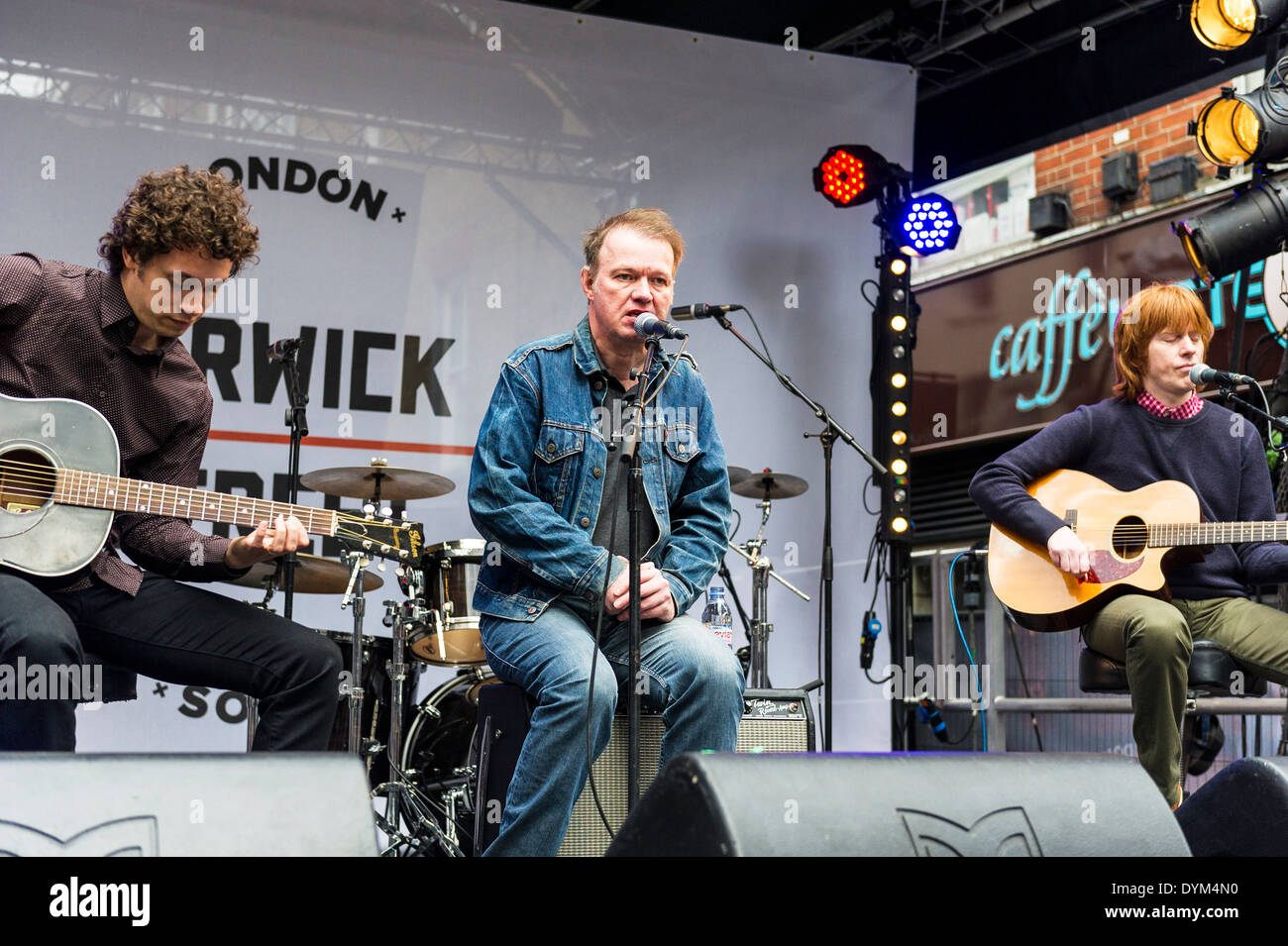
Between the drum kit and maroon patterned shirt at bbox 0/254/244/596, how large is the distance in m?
1.67

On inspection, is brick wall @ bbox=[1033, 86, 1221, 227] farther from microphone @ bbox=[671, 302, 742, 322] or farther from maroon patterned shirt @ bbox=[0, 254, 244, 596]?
maroon patterned shirt @ bbox=[0, 254, 244, 596]

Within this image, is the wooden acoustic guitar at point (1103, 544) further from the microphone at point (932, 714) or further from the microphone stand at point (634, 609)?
the microphone at point (932, 714)

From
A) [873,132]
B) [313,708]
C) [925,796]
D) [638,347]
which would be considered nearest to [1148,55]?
[873,132]

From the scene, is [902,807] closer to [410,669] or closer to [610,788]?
[610,788]

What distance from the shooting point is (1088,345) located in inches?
363

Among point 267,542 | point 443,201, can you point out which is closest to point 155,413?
point 267,542

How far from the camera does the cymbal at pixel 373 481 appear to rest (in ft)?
17.8

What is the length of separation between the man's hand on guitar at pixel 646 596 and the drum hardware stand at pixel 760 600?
2.80m

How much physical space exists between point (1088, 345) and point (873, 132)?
2.77m

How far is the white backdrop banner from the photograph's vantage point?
6160 mm

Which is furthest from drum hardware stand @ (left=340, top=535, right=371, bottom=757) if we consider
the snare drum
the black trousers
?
the black trousers

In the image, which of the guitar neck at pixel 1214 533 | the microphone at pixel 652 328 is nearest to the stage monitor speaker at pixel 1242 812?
the microphone at pixel 652 328
